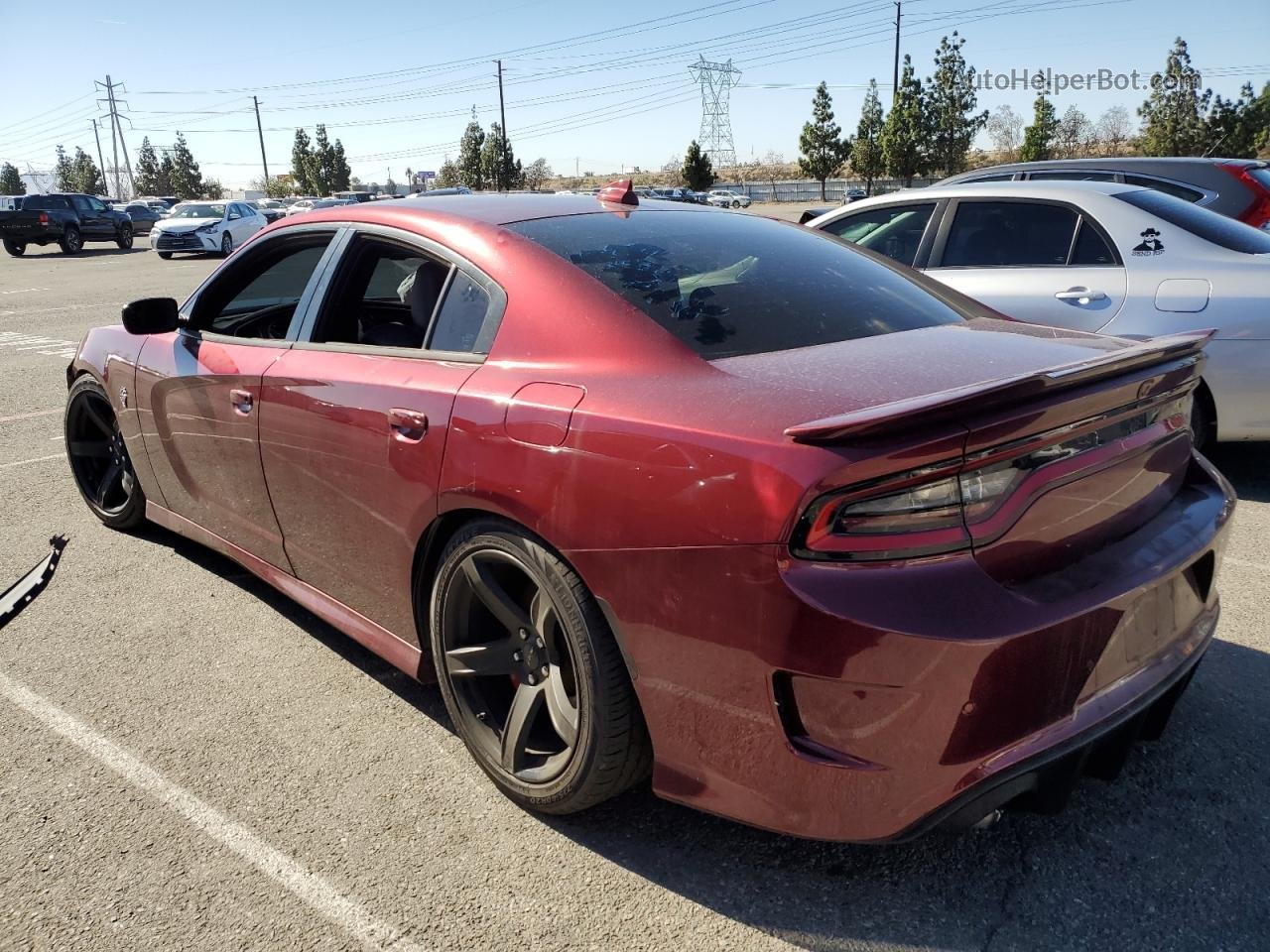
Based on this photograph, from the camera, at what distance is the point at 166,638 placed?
138 inches

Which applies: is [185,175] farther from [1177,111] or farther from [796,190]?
[1177,111]

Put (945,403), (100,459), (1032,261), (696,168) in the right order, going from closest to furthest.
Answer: (945,403) < (100,459) < (1032,261) < (696,168)

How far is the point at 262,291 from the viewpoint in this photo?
12.8ft

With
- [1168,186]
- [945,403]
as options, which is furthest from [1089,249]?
[945,403]

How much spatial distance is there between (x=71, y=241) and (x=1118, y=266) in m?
34.2

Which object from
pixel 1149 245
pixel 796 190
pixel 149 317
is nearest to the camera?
pixel 149 317

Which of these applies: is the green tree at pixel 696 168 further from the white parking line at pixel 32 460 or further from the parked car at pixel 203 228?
the white parking line at pixel 32 460

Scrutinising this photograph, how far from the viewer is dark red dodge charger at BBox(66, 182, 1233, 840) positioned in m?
1.74

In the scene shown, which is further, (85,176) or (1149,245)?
(85,176)

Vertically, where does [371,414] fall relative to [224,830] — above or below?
above

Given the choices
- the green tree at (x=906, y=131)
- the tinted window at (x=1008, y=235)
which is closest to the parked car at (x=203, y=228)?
the tinted window at (x=1008, y=235)

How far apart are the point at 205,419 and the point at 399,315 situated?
859 millimetres

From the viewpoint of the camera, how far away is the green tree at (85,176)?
113000 mm

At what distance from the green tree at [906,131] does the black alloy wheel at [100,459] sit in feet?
173
